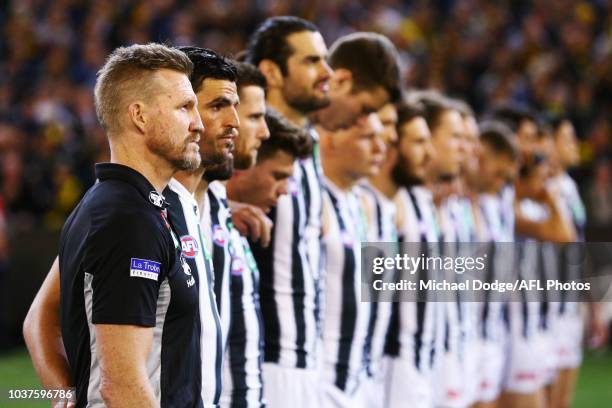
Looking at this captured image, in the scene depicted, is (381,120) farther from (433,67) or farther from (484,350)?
(433,67)

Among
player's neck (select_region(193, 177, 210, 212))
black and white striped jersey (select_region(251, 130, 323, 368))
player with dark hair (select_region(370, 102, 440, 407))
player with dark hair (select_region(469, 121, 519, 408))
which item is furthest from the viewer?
player with dark hair (select_region(469, 121, 519, 408))

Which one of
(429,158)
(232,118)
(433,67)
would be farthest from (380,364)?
(433,67)

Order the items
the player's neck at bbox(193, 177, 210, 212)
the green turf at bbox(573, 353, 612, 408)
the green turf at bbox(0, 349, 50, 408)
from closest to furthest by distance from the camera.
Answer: the player's neck at bbox(193, 177, 210, 212) < the green turf at bbox(0, 349, 50, 408) < the green turf at bbox(573, 353, 612, 408)

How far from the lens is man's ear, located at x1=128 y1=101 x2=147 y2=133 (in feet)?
9.34

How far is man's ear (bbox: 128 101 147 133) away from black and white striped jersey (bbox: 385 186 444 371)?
3280mm

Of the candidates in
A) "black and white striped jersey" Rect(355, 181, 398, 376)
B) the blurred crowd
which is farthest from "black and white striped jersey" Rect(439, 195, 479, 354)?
the blurred crowd

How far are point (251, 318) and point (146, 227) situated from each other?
131cm

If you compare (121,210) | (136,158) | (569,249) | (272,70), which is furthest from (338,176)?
(569,249)

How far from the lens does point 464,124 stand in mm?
7141

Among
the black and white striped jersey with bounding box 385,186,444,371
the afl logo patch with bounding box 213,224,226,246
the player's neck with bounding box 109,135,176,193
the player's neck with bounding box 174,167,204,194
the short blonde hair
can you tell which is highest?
the short blonde hair

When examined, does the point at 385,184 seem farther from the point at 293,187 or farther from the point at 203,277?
the point at 203,277

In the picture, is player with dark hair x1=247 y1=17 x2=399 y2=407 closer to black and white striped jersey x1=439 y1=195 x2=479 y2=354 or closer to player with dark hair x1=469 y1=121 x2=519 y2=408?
black and white striped jersey x1=439 y1=195 x2=479 y2=354

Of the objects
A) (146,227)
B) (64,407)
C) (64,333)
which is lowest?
(64,407)

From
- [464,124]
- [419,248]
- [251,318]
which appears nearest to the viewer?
[251,318]
